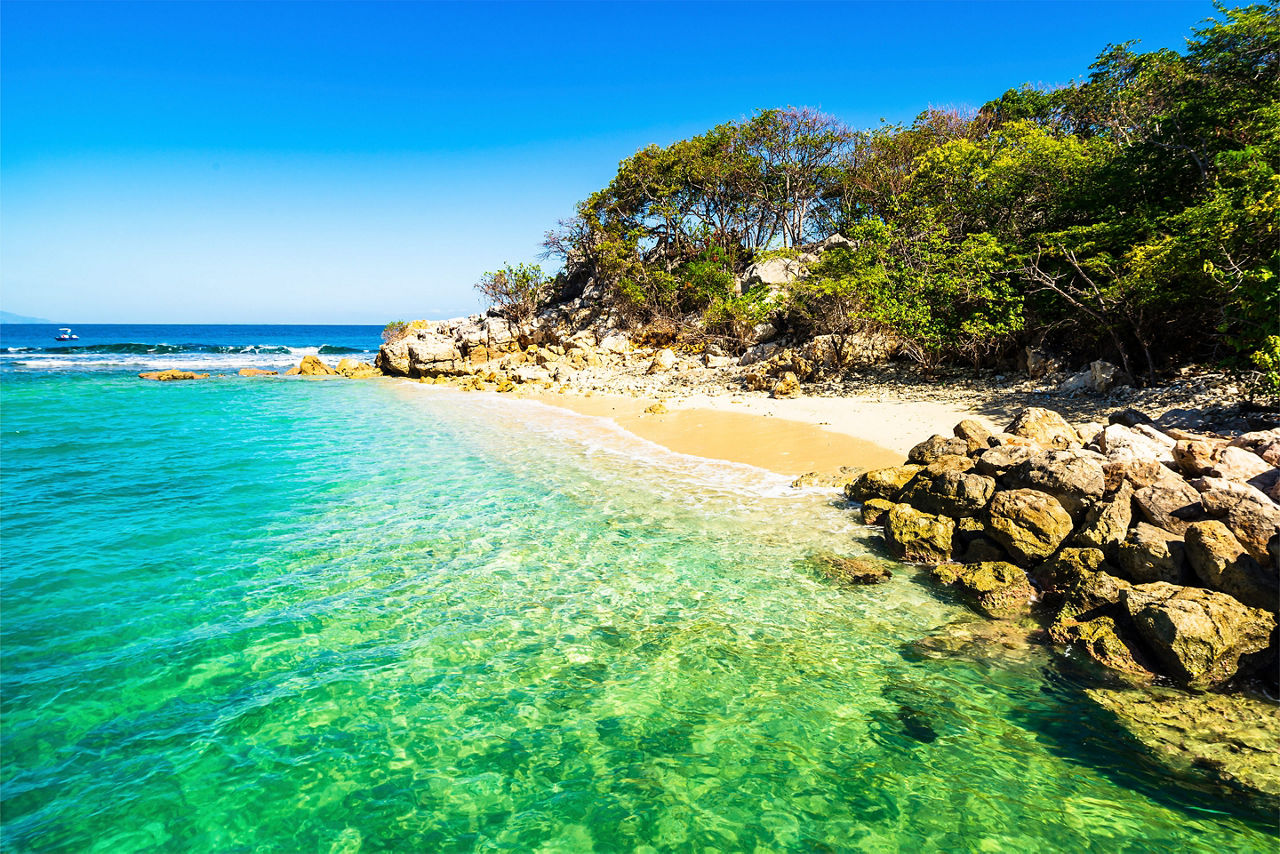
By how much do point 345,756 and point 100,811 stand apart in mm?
1606

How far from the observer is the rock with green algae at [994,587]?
7168 millimetres

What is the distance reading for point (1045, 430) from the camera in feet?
35.2

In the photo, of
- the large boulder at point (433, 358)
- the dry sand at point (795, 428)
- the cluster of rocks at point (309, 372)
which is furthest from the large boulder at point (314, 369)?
the dry sand at point (795, 428)

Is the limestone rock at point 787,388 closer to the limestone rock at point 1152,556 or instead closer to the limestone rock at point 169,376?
the limestone rock at point 1152,556

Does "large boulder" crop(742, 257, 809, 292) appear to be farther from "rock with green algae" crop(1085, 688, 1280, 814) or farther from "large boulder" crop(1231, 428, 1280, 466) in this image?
"rock with green algae" crop(1085, 688, 1280, 814)

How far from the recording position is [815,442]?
1522 centimetres

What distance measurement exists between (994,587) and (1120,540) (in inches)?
58.6

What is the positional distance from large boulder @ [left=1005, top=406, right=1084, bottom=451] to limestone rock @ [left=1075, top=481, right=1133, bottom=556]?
107 inches

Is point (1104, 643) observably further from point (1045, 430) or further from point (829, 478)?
point (829, 478)

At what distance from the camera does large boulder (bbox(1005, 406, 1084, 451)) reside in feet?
33.6

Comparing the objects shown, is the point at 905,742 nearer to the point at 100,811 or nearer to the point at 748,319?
the point at 100,811

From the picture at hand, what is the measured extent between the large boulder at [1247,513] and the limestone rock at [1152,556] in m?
0.51

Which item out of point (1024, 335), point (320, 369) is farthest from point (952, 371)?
point (320, 369)

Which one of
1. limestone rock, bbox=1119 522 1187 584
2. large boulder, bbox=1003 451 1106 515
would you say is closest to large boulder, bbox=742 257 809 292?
large boulder, bbox=1003 451 1106 515
